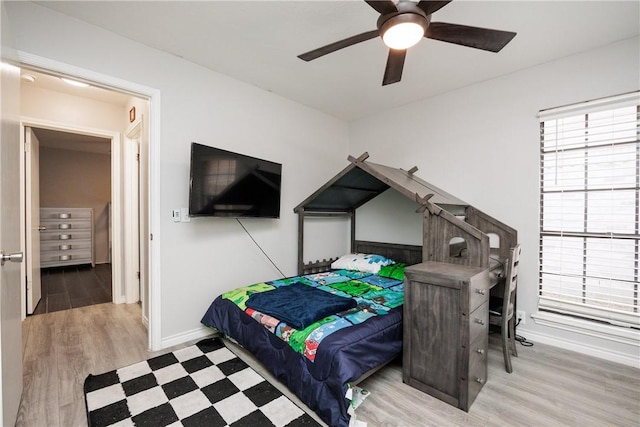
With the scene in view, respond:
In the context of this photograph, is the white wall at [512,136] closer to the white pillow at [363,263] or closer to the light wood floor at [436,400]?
the light wood floor at [436,400]

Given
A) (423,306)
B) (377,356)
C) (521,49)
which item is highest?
(521,49)

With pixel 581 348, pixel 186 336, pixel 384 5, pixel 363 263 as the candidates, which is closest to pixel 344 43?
pixel 384 5

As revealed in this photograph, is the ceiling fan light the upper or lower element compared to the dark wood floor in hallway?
upper

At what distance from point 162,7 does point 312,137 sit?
215 centimetres

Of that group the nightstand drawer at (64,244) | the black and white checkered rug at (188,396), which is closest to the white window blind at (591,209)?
the black and white checkered rug at (188,396)

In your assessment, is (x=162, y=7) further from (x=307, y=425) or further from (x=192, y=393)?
(x=307, y=425)

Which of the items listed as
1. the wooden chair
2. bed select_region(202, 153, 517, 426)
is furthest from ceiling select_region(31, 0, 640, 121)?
the wooden chair

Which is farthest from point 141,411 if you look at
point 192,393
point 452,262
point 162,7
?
point 162,7

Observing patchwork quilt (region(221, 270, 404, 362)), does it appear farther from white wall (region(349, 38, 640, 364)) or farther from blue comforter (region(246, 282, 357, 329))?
white wall (region(349, 38, 640, 364))

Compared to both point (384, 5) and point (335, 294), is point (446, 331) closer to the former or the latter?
point (335, 294)

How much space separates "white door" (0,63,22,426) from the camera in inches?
50.8

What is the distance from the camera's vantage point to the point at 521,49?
2402mm

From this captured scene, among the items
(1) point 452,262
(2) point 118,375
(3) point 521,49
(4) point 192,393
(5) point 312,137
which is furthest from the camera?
(5) point 312,137

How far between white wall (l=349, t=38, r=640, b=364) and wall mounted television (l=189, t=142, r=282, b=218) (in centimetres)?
185
